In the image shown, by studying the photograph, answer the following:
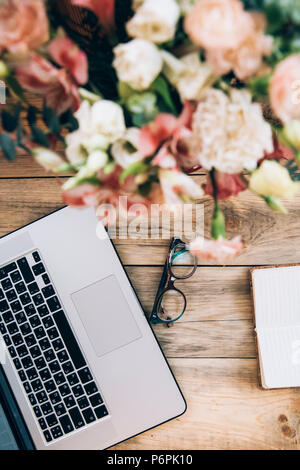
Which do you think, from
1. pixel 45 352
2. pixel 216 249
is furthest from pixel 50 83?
pixel 45 352

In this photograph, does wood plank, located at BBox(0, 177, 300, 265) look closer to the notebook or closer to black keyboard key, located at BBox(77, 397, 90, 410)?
the notebook

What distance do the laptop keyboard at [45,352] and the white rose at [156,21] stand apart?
0.53 metres

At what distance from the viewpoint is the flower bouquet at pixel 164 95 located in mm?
390

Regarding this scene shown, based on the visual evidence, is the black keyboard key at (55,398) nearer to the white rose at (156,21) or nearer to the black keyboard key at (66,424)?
the black keyboard key at (66,424)

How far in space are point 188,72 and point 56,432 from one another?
2.30 ft

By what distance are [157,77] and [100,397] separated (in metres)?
0.61

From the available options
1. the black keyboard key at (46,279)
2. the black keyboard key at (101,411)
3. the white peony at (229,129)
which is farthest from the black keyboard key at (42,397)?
the white peony at (229,129)

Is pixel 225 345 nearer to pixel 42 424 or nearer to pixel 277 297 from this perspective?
pixel 277 297

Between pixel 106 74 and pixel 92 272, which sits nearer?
pixel 106 74

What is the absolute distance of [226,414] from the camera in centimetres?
85

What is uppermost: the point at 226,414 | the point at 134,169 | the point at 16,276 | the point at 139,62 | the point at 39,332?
the point at 139,62

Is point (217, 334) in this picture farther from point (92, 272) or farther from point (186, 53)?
point (186, 53)

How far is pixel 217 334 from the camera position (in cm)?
86
